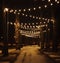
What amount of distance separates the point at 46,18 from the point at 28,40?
73234 mm

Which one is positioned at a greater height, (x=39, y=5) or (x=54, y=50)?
(x=39, y=5)

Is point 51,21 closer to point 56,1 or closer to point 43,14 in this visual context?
point 43,14

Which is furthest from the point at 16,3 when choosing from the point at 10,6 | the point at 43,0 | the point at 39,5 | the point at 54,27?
the point at 54,27

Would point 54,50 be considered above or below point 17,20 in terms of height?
below

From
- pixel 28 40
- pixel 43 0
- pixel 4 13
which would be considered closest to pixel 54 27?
pixel 4 13

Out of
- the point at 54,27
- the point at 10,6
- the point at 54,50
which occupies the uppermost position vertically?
the point at 10,6

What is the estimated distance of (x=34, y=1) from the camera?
84.1ft

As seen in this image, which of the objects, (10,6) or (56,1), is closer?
(56,1)

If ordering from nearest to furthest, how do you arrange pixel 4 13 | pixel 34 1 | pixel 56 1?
pixel 56 1 < pixel 34 1 < pixel 4 13

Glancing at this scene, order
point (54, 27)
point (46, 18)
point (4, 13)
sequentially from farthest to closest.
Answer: point (46, 18) < point (54, 27) < point (4, 13)

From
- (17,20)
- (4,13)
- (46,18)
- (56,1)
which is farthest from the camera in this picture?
(17,20)

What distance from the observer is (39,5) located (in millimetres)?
27125

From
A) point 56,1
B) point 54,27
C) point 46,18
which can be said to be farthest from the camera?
point 46,18

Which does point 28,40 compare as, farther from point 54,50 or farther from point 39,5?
point 39,5
